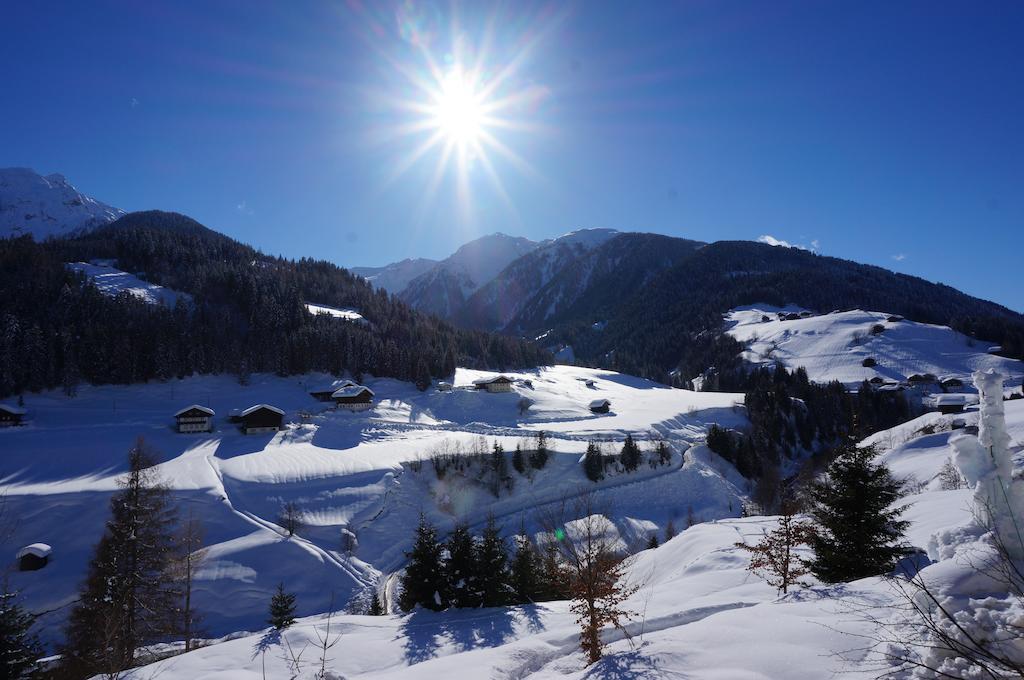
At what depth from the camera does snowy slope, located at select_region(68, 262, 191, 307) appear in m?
95.6

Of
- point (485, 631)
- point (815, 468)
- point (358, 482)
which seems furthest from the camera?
point (815, 468)

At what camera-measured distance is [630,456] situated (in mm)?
53906

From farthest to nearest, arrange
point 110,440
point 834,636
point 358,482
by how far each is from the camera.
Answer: point 110,440 → point 358,482 → point 834,636

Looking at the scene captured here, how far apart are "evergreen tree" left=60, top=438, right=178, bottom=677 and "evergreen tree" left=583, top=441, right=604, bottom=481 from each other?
38.3m

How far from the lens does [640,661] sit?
8539 millimetres

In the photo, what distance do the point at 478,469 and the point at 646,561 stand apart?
25.0 metres

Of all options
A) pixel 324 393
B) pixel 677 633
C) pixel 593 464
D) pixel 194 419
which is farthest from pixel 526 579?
pixel 324 393

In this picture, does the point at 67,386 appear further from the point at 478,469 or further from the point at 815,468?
the point at 815,468

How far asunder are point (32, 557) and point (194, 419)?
2741 cm

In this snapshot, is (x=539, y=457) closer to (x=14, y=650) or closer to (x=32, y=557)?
(x=32, y=557)

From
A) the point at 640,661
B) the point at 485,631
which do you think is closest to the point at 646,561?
the point at 485,631

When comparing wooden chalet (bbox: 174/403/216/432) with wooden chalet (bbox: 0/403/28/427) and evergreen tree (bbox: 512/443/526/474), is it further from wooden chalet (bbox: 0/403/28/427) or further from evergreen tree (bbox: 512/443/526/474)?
evergreen tree (bbox: 512/443/526/474)

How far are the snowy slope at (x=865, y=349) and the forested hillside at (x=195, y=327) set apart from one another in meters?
69.9

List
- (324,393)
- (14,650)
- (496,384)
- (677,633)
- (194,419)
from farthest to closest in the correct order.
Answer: (496,384), (324,393), (194,419), (14,650), (677,633)
